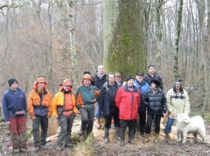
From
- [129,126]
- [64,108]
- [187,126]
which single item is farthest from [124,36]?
[187,126]

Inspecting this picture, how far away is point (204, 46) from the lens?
73.7 ft

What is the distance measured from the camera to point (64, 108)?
9.71 m

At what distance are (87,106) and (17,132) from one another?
1.84 metres

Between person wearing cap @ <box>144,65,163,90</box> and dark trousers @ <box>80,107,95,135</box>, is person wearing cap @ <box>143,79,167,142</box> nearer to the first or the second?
person wearing cap @ <box>144,65,163,90</box>

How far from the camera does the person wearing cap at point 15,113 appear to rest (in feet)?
31.6

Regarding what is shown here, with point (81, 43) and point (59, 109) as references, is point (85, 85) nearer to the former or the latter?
point (59, 109)

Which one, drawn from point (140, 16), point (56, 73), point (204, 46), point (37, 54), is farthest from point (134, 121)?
point (37, 54)

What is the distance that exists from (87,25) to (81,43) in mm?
2194

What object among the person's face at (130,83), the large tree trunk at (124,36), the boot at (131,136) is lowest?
the boot at (131,136)

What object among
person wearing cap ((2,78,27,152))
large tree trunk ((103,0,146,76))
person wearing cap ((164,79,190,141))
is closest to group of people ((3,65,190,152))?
person wearing cap ((2,78,27,152))

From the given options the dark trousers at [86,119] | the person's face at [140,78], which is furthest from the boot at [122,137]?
the person's face at [140,78]

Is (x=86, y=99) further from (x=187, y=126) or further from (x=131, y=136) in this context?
(x=187, y=126)

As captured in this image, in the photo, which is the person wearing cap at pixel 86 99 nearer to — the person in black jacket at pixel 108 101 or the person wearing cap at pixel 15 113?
the person in black jacket at pixel 108 101

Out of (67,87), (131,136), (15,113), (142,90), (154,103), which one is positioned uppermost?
(67,87)
